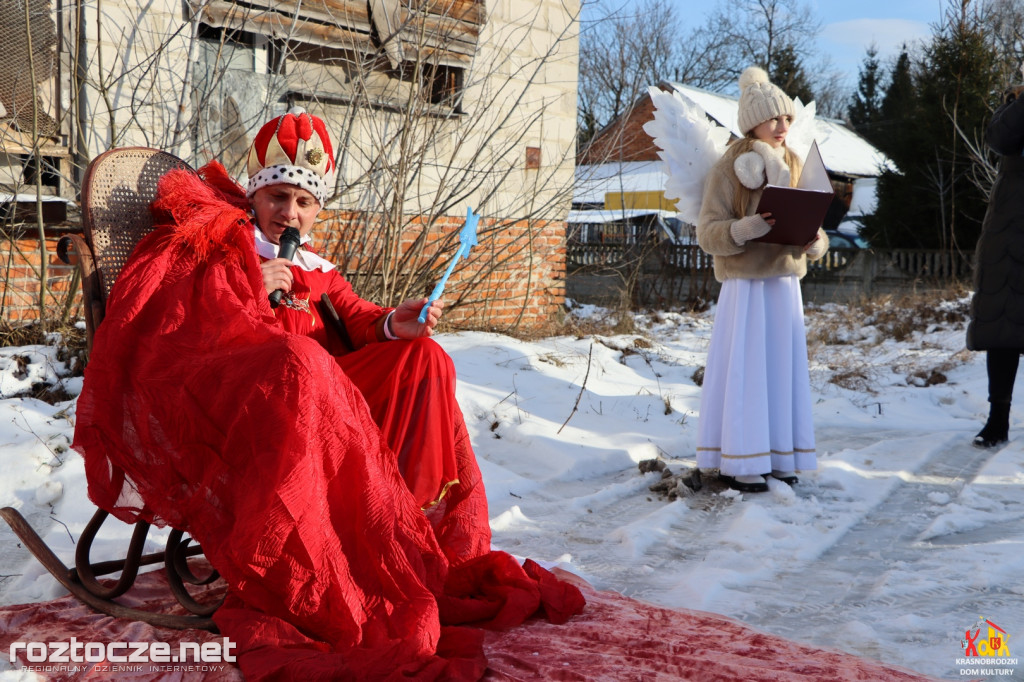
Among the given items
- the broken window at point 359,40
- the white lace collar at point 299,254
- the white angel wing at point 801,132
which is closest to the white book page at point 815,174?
the white angel wing at point 801,132

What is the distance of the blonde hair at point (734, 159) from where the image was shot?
4.37 meters

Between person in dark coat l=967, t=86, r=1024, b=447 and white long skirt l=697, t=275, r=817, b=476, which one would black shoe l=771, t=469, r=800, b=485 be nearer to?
white long skirt l=697, t=275, r=817, b=476

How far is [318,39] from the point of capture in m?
6.59

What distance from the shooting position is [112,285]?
8.75 feet

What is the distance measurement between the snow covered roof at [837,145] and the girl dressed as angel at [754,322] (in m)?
16.8

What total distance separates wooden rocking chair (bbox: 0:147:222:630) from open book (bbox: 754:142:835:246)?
2.60m

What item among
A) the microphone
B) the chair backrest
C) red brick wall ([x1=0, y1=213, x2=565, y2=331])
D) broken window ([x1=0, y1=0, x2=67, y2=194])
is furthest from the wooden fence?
the chair backrest

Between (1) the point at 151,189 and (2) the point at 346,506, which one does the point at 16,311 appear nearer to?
(1) the point at 151,189

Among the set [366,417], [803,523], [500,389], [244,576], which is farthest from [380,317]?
[500,389]

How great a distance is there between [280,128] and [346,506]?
134 cm

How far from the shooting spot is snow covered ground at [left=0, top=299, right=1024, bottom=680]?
9.45ft

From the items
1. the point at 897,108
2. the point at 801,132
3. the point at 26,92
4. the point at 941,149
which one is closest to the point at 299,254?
the point at 801,132

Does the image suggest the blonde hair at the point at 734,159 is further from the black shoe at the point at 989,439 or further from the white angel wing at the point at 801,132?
the black shoe at the point at 989,439

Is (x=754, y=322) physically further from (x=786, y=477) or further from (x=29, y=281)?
(x=29, y=281)
